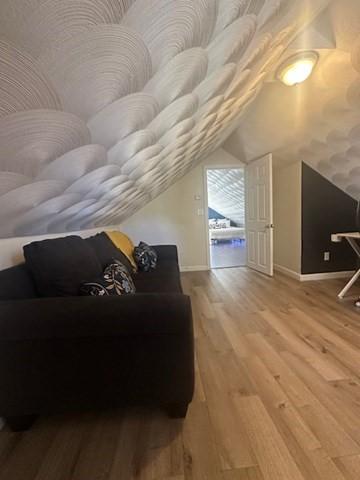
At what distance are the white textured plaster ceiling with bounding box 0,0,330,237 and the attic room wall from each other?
283 centimetres

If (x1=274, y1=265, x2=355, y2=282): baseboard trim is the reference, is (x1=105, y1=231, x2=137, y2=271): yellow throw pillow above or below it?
above

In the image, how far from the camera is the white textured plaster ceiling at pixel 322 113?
69.1 inches

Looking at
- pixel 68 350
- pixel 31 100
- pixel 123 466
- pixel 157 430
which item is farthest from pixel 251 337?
pixel 31 100

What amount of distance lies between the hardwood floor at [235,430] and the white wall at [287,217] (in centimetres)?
196

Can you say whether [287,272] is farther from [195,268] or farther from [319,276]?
[195,268]

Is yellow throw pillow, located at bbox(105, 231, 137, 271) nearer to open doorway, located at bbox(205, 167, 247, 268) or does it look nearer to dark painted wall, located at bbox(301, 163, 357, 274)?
open doorway, located at bbox(205, 167, 247, 268)

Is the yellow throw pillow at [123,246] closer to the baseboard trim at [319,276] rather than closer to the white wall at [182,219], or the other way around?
the white wall at [182,219]

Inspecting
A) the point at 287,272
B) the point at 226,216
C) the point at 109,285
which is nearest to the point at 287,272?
Answer: the point at 287,272

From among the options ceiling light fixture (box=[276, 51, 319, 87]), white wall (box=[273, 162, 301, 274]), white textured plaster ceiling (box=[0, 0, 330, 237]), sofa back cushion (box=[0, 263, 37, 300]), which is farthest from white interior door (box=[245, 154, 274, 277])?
sofa back cushion (box=[0, 263, 37, 300])

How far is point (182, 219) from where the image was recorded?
4465mm

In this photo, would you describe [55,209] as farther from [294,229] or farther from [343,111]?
[294,229]

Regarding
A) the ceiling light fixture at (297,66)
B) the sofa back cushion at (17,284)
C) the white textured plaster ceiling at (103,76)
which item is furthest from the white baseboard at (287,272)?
→ the sofa back cushion at (17,284)

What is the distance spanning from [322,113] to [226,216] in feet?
25.0

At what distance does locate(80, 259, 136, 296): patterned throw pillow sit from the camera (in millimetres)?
1287
